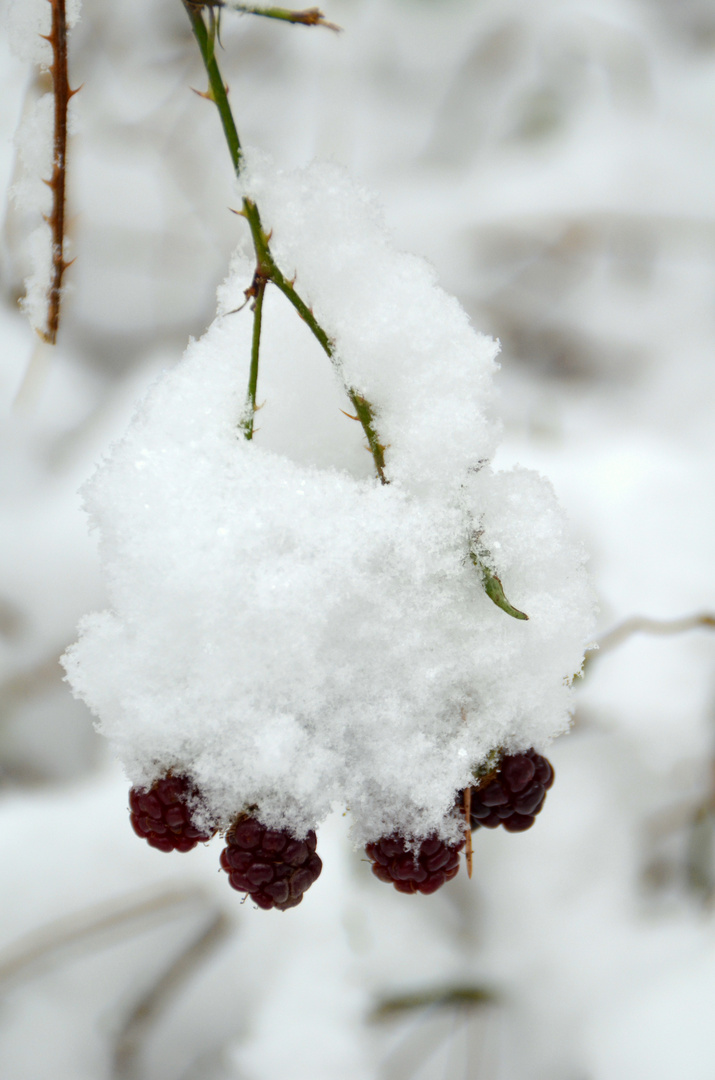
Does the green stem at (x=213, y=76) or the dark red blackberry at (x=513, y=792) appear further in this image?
the dark red blackberry at (x=513, y=792)

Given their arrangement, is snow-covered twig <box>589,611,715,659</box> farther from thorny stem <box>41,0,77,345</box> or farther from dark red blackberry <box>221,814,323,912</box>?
thorny stem <box>41,0,77,345</box>

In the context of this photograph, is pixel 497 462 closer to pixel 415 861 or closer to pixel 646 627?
pixel 646 627

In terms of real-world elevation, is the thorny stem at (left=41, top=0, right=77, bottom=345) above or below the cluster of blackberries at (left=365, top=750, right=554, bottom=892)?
above

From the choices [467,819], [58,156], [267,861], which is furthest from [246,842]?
[58,156]

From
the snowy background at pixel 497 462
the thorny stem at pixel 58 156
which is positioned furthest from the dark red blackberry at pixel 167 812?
the snowy background at pixel 497 462

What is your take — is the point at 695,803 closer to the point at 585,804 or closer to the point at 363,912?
the point at 585,804

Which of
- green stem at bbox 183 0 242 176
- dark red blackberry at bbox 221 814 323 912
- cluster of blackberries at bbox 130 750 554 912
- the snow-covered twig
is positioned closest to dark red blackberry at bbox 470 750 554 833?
cluster of blackberries at bbox 130 750 554 912

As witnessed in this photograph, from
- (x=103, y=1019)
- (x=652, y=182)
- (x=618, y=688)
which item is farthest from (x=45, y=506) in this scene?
(x=652, y=182)

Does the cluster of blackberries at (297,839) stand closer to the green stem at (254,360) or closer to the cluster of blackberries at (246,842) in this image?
the cluster of blackberries at (246,842)

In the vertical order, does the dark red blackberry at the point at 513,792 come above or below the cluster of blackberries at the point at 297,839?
above
